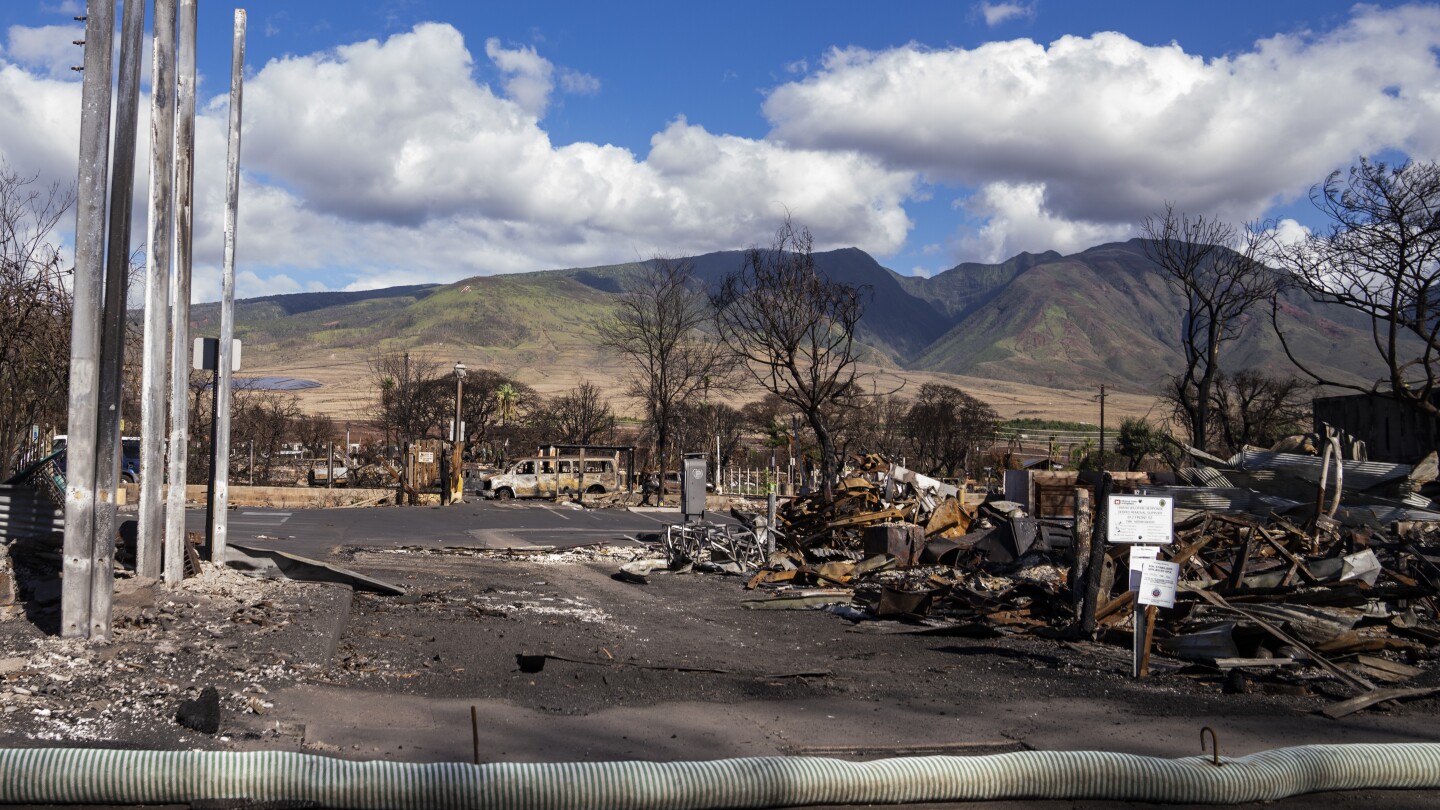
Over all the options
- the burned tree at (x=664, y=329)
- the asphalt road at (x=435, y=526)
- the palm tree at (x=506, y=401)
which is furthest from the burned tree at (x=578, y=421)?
the asphalt road at (x=435, y=526)

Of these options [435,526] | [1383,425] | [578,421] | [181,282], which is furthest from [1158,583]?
[578,421]

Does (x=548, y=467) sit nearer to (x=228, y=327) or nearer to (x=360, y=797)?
(x=228, y=327)

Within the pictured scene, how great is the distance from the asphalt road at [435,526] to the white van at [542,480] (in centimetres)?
555

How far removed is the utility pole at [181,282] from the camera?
38.7ft

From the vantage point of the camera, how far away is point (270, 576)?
43.8 feet

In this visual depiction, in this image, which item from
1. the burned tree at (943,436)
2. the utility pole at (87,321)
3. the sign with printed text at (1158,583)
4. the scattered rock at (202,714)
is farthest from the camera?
the burned tree at (943,436)

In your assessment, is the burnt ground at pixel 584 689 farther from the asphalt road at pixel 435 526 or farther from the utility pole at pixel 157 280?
the asphalt road at pixel 435 526

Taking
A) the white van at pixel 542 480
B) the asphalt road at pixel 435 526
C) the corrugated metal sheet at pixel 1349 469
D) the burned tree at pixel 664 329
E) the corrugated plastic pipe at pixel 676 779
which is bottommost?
the asphalt road at pixel 435 526

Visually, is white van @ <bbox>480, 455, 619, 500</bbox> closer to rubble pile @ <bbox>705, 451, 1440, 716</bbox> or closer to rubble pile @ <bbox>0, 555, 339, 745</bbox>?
rubble pile @ <bbox>705, 451, 1440, 716</bbox>

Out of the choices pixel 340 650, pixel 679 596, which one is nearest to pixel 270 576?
pixel 340 650

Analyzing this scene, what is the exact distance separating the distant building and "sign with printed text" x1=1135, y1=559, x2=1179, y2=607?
62.4 feet

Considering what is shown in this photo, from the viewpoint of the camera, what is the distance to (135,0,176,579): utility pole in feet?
35.4

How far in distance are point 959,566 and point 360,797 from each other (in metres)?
14.1

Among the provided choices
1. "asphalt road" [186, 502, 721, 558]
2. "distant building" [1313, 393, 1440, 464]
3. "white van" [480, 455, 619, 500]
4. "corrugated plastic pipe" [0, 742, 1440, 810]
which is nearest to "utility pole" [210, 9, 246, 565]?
"asphalt road" [186, 502, 721, 558]
